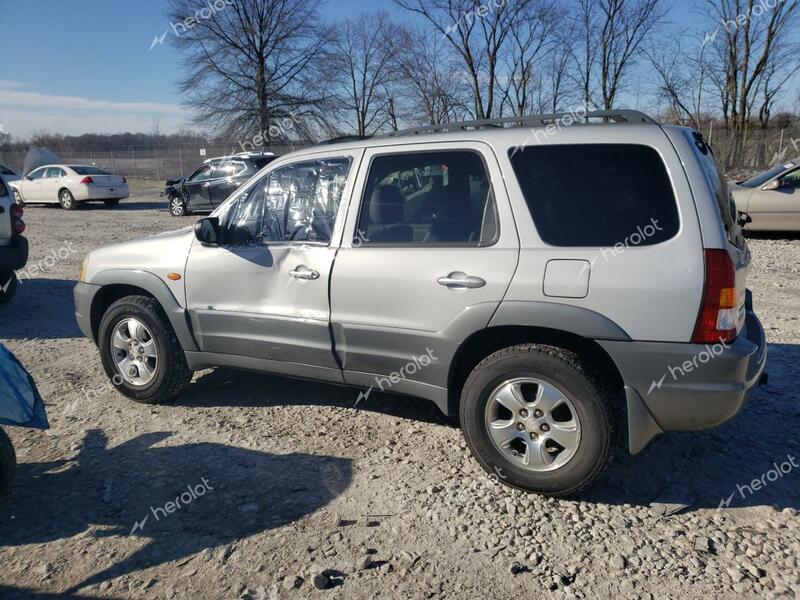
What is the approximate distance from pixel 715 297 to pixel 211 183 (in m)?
16.9

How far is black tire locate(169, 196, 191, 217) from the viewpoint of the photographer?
18.4 m

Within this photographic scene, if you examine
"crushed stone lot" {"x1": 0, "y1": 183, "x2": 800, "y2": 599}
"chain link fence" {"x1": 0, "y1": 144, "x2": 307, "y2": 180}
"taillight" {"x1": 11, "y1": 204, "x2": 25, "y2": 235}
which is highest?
"chain link fence" {"x1": 0, "y1": 144, "x2": 307, "y2": 180}

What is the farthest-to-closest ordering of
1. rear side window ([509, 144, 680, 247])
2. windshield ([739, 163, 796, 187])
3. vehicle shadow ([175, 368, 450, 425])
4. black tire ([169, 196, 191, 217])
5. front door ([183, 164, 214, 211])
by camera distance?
black tire ([169, 196, 191, 217])
front door ([183, 164, 214, 211])
windshield ([739, 163, 796, 187])
vehicle shadow ([175, 368, 450, 425])
rear side window ([509, 144, 680, 247])

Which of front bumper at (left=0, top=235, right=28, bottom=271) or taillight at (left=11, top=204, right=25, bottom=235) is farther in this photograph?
taillight at (left=11, top=204, right=25, bottom=235)

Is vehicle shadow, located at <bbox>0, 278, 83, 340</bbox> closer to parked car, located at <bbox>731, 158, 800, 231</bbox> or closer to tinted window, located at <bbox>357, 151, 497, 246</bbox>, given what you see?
tinted window, located at <bbox>357, 151, 497, 246</bbox>

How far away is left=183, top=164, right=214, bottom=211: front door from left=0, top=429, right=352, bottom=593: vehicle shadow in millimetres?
14935

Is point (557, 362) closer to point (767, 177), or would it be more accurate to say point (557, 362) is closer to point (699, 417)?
point (699, 417)

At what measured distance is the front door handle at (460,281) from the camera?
11.1 ft

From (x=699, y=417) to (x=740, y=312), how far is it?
60 cm

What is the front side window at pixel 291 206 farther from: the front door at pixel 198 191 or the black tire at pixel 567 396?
the front door at pixel 198 191

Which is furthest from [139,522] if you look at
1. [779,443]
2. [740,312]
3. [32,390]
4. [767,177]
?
[767,177]

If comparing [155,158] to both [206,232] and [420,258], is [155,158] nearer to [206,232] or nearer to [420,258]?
[206,232]

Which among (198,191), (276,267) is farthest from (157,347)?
(198,191)

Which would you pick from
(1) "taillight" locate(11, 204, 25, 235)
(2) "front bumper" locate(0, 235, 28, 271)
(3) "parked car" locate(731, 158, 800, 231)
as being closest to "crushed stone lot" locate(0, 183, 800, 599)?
(2) "front bumper" locate(0, 235, 28, 271)
